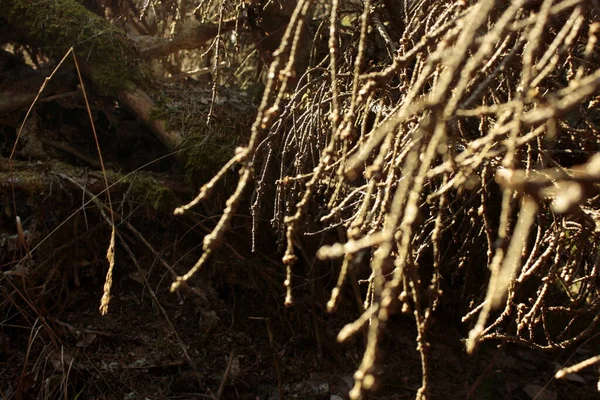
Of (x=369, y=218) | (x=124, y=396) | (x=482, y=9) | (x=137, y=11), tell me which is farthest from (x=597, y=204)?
(x=137, y=11)

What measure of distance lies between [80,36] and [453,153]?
2.66 metres

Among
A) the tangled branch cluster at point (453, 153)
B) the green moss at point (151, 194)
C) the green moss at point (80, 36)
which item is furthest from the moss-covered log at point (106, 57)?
the tangled branch cluster at point (453, 153)

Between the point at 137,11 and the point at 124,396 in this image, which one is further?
the point at 137,11

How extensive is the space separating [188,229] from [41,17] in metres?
1.42

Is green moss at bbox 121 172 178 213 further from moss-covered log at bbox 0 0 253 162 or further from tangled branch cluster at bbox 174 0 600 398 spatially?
tangled branch cluster at bbox 174 0 600 398

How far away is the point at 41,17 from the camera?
10.8 ft

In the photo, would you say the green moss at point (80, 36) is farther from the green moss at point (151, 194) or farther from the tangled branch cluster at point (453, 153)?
the tangled branch cluster at point (453, 153)

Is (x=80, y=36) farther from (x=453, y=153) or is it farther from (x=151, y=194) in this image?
(x=453, y=153)

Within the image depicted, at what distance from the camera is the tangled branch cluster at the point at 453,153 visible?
1.09 metres

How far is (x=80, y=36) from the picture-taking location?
11.0ft

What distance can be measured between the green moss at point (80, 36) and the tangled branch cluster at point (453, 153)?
40.4 inches

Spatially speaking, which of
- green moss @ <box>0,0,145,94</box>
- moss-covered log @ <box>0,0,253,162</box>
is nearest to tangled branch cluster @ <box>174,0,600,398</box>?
moss-covered log @ <box>0,0,253,162</box>

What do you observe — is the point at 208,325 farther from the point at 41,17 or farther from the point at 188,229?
the point at 41,17

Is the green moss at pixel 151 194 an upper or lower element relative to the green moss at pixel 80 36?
lower
